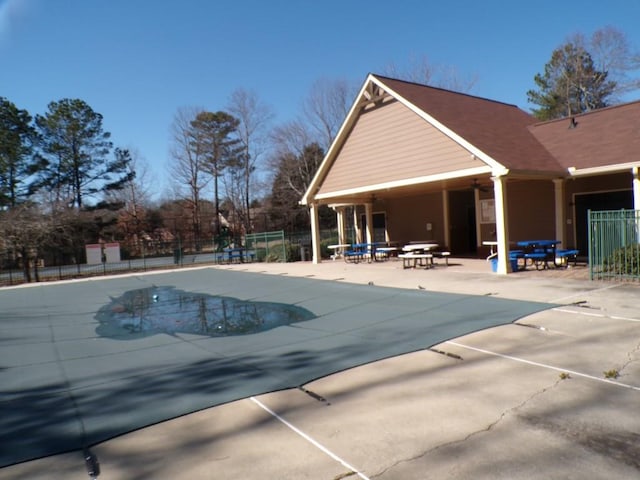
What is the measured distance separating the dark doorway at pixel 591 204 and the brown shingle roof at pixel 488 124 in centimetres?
167

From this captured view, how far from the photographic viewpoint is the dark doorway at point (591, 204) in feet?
43.6

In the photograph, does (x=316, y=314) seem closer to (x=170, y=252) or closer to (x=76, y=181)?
(x=170, y=252)

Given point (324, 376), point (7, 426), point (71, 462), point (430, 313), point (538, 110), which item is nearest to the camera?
point (71, 462)

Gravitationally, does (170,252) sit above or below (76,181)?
below

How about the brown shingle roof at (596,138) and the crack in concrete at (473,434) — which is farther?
the brown shingle roof at (596,138)

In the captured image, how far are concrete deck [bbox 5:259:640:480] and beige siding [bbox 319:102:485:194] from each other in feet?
28.7

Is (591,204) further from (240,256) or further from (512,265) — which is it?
(240,256)

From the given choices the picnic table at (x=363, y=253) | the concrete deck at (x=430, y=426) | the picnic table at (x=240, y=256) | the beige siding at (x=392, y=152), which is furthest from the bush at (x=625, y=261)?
the picnic table at (x=240, y=256)

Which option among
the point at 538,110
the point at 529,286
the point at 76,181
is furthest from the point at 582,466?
the point at 76,181

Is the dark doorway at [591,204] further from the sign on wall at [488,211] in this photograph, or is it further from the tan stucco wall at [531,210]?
the sign on wall at [488,211]

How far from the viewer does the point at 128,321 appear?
9375 mm

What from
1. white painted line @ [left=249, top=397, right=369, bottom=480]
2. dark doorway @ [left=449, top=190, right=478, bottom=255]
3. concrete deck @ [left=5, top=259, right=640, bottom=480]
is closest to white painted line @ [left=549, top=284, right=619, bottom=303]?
concrete deck @ [left=5, top=259, right=640, bottom=480]

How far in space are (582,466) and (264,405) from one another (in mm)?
2582

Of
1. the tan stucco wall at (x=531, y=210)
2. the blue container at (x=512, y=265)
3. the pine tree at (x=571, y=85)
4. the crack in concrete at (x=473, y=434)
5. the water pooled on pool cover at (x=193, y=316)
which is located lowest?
the water pooled on pool cover at (x=193, y=316)
